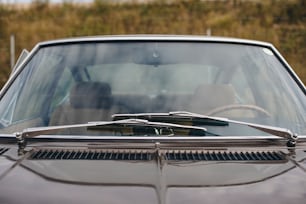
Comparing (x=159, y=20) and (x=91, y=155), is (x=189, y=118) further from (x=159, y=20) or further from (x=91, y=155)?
(x=159, y=20)

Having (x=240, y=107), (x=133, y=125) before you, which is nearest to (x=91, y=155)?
(x=133, y=125)

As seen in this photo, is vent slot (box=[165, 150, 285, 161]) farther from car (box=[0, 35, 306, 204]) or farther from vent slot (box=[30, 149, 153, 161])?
vent slot (box=[30, 149, 153, 161])

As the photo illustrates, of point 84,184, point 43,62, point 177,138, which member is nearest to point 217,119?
point 177,138

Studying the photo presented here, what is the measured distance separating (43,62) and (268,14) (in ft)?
53.2

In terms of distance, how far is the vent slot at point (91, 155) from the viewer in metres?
2.18

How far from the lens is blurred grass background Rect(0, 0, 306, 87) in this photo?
17.4 metres

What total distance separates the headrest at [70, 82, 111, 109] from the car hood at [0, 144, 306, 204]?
492 millimetres

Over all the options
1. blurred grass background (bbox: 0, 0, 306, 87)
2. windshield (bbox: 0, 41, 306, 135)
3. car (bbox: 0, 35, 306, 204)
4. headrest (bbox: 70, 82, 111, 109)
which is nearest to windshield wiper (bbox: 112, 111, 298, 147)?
car (bbox: 0, 35, 306, 204)

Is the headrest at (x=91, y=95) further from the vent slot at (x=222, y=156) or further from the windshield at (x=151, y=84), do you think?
the vent slot at (x=222, y=156)

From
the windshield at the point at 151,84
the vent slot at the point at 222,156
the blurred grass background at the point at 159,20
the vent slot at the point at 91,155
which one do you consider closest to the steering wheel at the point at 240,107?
the windshield at the point at 151,84

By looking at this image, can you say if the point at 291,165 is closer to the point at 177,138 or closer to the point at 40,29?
the point at 177,138

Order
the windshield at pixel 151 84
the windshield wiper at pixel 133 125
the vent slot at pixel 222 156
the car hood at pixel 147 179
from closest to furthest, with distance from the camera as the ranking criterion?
the car hood at pixel 147 179
the vent slot at pixel 222 156
the windshield wiper at pixel 133 125
the windshield at pixel 151 84

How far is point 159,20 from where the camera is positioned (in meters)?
18.3

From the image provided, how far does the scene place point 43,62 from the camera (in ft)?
9.85
